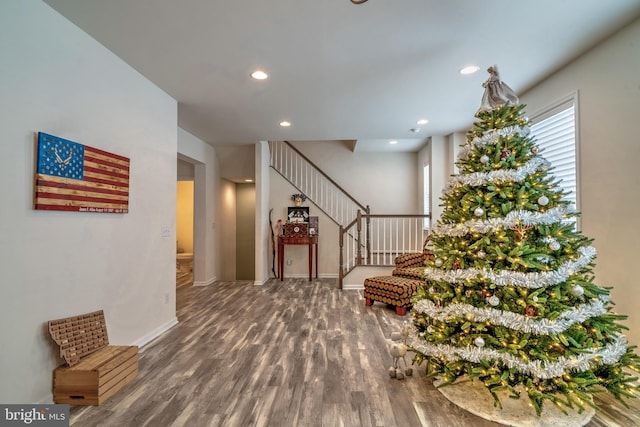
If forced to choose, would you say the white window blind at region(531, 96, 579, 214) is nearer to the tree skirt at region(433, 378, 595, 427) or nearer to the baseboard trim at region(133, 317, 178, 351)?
the tree skirt at region(433, 378, 595, 427)

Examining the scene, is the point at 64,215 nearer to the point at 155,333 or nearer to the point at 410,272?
the point at 155,333

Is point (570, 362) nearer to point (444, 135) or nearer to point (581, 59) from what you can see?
point (581, 59)

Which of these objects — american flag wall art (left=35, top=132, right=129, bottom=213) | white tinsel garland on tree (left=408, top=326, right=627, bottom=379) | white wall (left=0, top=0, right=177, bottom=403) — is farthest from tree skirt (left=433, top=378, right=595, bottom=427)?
american flag wall art (left=35, top=132, right=129, bottom=213)

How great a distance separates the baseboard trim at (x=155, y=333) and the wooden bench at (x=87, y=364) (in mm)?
623

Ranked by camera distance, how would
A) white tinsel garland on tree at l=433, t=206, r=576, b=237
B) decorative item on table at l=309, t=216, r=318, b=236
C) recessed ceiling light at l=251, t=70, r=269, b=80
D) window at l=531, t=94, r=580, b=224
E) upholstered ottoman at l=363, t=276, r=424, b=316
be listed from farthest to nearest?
1. decorative item on table at l=309, t=216, r=318, b=236
2. upholstered ottoman at l=363, t=276, r=424, b=316
3. recessed ceiling light at l=251, t=70, r=269, b=80
4. window at l=531, t=94, r=580, b=224
5. white tinsel garland on tree at l=433, t=206, r=576, b=237

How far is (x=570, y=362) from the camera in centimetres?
164

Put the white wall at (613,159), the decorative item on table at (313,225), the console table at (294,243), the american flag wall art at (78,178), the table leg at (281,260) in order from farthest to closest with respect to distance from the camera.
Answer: the decorative item on table at (313,225)
the table leg at (281,260)
the console table at (294,243)
the white wall at (613,159)
the american flag wall art at (78,178)

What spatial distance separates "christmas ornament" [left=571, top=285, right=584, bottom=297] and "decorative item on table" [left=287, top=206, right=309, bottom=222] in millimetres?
4723

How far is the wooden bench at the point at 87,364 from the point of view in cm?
193

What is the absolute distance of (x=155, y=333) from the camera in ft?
10.2

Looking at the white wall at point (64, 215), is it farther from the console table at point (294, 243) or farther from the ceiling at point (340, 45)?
the console table at point (294, 243)

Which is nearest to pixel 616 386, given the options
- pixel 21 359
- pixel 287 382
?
pixel 287 382

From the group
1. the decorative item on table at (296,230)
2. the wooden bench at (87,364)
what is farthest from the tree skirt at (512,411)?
the decorative item on table at (296,230)
